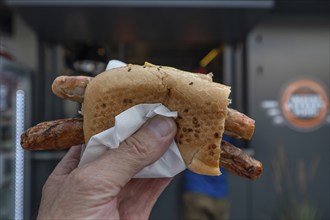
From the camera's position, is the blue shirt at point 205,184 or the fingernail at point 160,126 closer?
the fingernail at point 160,126

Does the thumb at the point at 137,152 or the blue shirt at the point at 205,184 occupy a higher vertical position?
the thumb at the point at 137,152

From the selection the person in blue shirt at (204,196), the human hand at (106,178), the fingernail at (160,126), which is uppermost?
the fingernail at (160,126)

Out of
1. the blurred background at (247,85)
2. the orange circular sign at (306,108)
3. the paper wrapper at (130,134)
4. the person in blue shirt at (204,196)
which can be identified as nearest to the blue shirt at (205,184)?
the person in blue shirt at (204,196)

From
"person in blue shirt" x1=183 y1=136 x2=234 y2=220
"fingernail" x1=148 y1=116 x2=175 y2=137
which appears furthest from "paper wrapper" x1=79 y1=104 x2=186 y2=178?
"person in blue shirt" x1=183 y1=136 x2=234 y2=220

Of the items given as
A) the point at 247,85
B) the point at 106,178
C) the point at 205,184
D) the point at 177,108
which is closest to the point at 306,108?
the point at 247,85

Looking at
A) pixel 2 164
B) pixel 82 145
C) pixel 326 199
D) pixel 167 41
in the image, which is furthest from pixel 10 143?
pixel 82 145

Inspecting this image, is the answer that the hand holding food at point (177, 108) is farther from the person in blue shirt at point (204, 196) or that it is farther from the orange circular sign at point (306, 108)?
the orange circular sign at point (306, 108)
